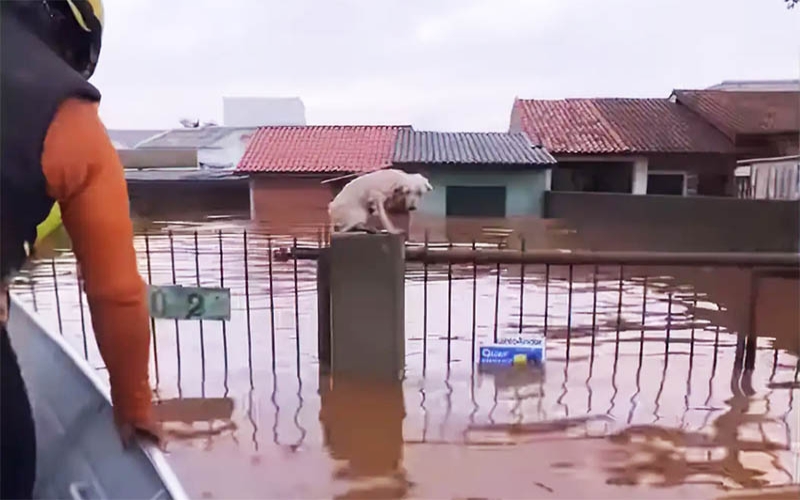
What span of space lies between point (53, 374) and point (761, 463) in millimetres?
2429

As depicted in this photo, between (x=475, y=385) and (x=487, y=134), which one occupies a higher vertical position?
(x=487, y=134)

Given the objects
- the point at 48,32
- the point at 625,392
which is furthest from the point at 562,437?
the point at 48,32

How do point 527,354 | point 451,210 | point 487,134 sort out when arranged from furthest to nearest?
1. point 487,134
2. point 451,210
3. point 527,354

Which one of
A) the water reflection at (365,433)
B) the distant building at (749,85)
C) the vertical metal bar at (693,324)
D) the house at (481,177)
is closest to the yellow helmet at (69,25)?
the water reflection at (365,433)

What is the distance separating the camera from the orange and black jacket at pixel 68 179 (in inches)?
37.2

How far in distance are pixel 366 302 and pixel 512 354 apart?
3.46ft

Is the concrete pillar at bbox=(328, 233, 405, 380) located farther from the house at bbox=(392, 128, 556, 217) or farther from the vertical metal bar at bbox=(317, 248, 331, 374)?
the house at bbox=(392, 128, 556, 217)

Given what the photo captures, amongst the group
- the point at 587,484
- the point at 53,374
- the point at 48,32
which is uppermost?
the point at 48,32

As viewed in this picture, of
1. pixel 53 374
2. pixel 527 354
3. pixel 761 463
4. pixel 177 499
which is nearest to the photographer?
pixel 177 499

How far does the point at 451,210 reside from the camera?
12.9 m

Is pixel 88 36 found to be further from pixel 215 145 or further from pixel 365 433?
pixel 215 145

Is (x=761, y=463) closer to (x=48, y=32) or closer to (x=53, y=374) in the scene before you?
(x=53, y=374)

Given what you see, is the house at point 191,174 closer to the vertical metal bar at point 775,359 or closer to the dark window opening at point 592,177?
the dark window opening at point 592,177

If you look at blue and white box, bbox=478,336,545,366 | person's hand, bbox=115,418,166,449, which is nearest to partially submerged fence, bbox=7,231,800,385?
blue and white box, bbox=478,336,545,366
